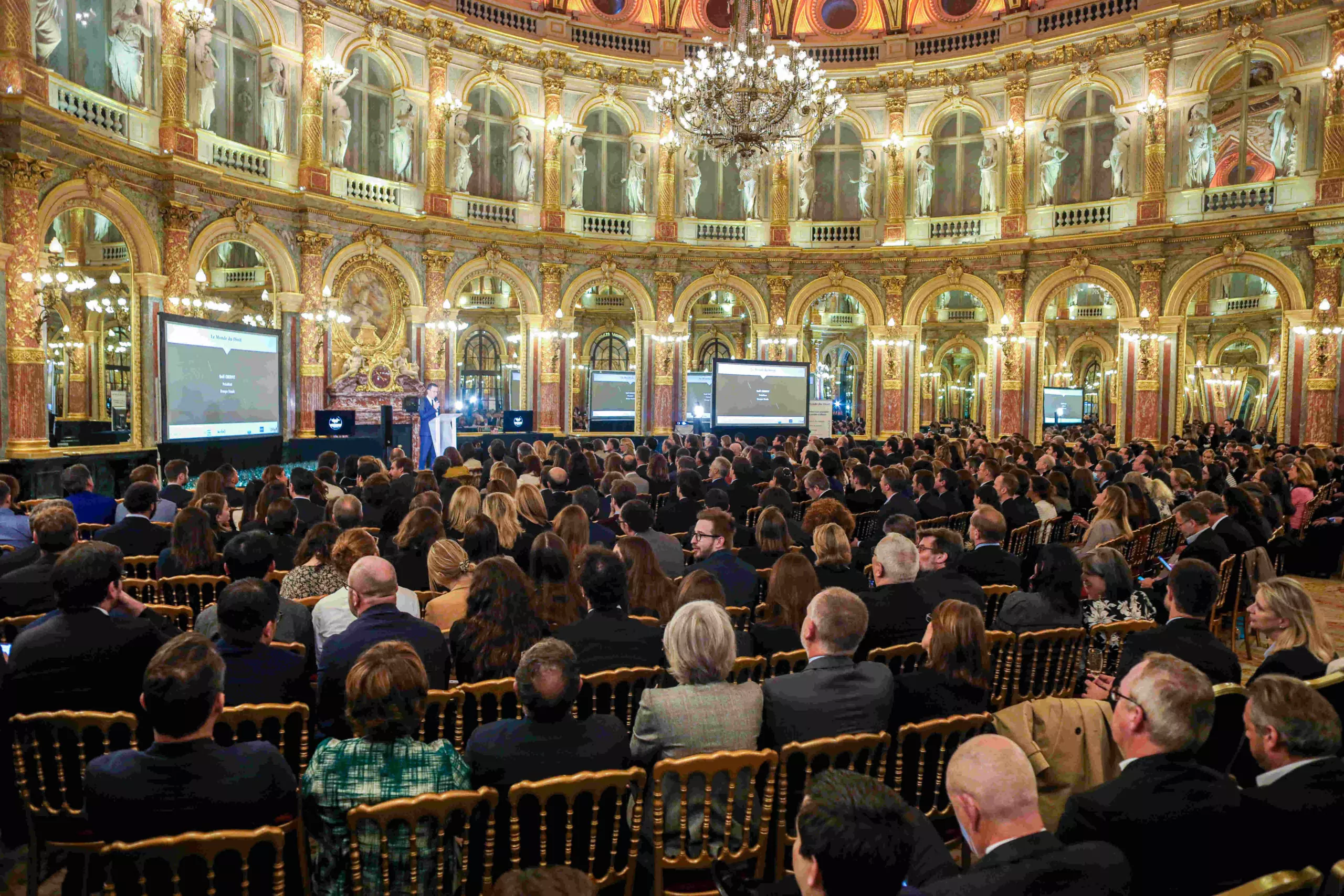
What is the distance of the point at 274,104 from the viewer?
727 inches

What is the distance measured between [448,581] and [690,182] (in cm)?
2063

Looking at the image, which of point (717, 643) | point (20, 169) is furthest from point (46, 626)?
point (20, 169)

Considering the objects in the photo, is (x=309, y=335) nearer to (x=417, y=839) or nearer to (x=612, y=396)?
(x=612, y=396)

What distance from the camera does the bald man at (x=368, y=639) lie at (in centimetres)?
379

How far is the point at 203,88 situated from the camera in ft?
54.7

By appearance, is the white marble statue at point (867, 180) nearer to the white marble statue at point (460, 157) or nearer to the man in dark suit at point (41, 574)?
the white marble statue at point (460, 157)

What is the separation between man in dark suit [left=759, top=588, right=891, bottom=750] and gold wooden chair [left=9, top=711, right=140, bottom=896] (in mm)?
2372

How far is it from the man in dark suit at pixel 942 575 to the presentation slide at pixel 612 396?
737 inches

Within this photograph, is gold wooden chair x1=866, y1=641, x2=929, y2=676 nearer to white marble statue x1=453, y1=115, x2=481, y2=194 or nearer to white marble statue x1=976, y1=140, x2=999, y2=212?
white marble statue x1=453, y1=115, x2=481, y2=194

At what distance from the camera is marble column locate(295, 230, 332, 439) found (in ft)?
61.7

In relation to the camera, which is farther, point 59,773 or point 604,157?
point 604,157

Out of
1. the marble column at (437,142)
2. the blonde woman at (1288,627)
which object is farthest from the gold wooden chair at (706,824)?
the marble column at (437,142)

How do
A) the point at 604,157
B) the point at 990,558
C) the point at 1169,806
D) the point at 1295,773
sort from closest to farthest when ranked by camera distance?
the point at 1169,806
the point at 1295,773
the point at 990,558
the point at 604,157

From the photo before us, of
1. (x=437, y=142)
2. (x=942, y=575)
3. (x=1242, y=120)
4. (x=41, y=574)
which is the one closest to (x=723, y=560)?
(x=942, y=575)
